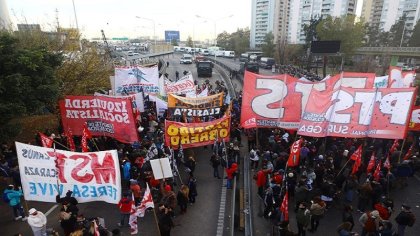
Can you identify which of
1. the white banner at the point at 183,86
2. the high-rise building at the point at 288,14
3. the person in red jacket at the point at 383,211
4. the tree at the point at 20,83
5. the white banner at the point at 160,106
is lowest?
the person in red jacket at the point at 383,211

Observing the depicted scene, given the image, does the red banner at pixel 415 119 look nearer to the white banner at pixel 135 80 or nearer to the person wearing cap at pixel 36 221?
the white banner at pixel 135 80

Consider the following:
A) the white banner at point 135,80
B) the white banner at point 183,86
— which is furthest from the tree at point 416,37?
the white banner at point 135,80

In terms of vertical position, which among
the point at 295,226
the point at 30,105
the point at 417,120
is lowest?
the point at 295,226

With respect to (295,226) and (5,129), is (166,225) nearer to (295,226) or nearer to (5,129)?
(295,226)

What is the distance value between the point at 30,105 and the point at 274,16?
14922cm

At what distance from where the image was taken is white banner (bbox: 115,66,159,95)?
19.3 meters

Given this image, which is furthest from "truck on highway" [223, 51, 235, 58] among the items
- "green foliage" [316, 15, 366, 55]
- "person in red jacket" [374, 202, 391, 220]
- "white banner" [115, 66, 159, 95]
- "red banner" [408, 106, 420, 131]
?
"person in red jacket" [374, 202, 391, 220]

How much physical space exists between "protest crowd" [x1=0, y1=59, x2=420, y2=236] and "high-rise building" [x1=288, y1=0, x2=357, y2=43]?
104 metres

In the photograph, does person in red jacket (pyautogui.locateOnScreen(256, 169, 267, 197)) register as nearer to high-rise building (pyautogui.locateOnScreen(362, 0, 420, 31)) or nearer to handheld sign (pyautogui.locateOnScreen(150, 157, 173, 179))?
handheld sign (pyautogui.locateOnScreen(150, 157, 173, 179))

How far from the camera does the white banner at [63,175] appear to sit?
8820 mm

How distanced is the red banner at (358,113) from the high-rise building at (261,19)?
14251 centimetres

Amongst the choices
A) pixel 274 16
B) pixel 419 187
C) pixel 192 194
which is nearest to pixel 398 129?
pixel 419 187

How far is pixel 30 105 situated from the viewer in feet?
42.7

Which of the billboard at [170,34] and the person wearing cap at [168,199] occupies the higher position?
the billboard at [170,34]
